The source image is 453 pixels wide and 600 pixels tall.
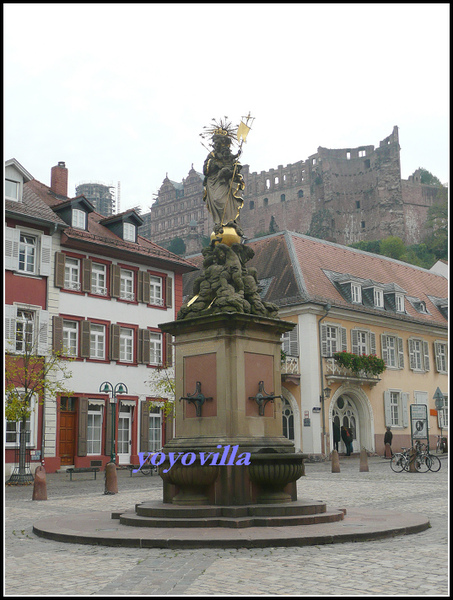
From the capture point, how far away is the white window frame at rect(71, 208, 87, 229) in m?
31.6

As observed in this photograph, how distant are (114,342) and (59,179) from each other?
9.10 metres

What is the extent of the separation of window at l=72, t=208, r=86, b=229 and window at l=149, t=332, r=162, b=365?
569cm

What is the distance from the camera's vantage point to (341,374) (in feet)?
117

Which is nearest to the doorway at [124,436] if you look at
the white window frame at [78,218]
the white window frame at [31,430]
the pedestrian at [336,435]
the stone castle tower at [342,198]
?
the white window frame at [31,430]

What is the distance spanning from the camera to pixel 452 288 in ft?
17.3

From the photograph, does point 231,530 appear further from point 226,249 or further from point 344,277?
point 344,277

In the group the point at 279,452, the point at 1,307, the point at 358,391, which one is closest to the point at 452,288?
the point at 1,307

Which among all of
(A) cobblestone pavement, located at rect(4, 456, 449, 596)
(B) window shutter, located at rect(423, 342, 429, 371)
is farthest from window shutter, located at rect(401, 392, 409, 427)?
(A) cobblestone pavement, located at rect(4, 456, 449, 596)

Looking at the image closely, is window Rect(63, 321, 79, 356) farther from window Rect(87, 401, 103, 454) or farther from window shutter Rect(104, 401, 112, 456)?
window shutter Rect(104, 401, 112, 456)

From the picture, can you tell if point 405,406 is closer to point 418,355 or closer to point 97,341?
point 418,355

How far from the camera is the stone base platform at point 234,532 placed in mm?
9039

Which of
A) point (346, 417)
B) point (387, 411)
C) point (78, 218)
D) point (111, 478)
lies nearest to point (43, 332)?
point (78, 218)

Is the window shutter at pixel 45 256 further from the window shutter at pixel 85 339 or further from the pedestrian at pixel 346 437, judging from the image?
the pedestrian at pixel 346 437

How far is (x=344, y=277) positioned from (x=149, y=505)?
1135 inches
